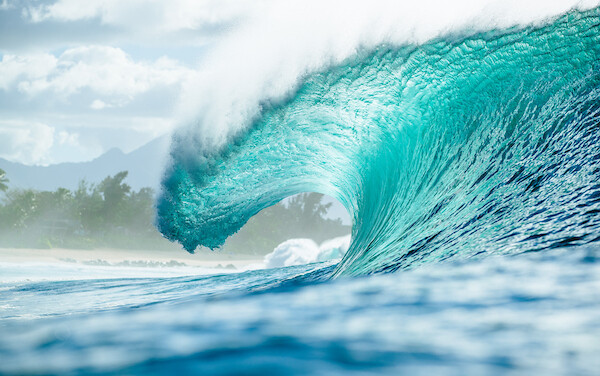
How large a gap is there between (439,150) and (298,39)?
6.55 feet

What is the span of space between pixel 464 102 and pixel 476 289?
414cm

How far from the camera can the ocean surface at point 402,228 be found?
1.29m

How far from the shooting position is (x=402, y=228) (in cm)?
477

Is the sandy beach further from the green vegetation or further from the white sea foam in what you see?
the white sea foam

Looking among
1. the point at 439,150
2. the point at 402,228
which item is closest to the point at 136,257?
the point at 439,150

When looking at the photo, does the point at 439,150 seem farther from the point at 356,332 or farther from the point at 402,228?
the point at 356,332

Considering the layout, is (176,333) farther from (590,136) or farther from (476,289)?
(590,136)

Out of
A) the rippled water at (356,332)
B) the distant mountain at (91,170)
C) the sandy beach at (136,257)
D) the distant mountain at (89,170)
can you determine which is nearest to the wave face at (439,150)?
the rippled water at (356,332)

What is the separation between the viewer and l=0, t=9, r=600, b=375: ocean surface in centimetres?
129

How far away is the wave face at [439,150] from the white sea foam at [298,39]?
0.11 meters

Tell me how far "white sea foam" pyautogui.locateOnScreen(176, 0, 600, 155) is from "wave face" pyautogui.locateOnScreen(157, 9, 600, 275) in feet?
0.37

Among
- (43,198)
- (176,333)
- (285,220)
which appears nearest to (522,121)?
(176,333)

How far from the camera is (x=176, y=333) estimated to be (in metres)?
1.43

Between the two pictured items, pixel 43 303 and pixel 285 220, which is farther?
pixel 285 220
